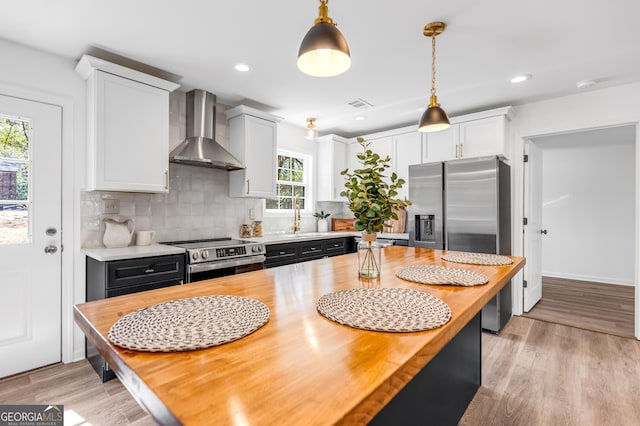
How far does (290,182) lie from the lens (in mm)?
4438

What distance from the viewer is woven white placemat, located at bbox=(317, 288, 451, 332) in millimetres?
869

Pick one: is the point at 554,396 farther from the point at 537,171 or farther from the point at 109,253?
the point at 109,253

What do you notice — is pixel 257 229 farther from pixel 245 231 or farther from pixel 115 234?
pixel 115 234

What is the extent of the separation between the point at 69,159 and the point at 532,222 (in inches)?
185

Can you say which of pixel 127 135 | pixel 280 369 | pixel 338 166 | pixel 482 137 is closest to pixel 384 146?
pixel 338 166

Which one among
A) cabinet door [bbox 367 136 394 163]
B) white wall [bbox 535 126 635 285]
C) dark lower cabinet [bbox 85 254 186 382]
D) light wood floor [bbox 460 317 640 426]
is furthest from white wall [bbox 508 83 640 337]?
dark lower cabinet [bbox 85 254 186 382]

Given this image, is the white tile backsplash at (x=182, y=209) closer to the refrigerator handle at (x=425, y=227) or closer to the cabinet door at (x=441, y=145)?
the refrigerator handle at (x=425, y=227)

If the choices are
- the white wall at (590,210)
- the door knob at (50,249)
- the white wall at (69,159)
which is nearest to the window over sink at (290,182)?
the white wall at (69,159)

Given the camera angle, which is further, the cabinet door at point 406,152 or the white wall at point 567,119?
the cabinet door at point 406,152

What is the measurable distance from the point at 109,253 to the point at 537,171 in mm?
4565

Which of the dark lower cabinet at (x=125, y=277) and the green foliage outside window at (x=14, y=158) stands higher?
the green foliage outside window at (x=14, y=158)

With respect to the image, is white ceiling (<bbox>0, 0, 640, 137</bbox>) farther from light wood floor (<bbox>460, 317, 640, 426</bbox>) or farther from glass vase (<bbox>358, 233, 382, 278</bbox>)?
light wood floor (<bbox>460, 317, 640, 426</bbox>)

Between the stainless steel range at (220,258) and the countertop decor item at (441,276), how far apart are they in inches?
67.2

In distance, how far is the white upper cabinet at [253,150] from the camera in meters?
3.43
